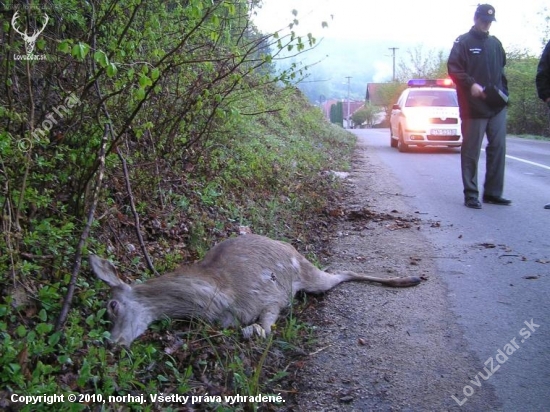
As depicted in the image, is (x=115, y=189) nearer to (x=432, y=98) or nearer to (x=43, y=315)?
(x=43, y=315)

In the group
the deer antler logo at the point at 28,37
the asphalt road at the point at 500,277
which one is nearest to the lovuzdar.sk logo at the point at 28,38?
the deer antler logo at the point at 28,37

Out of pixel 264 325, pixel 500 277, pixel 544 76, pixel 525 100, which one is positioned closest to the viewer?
pixel 264 325

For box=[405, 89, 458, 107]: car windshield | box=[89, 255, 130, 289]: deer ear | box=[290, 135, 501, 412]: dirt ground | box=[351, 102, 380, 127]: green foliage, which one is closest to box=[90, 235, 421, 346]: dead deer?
box=[89, 255, 130, 289]: deer ear

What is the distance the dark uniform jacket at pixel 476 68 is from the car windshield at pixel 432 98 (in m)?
8.57

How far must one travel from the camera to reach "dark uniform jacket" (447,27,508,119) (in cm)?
791

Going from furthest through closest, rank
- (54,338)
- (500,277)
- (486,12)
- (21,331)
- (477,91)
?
(486,12)
(477,91)
(500,277)
(54,338)
(21,331)

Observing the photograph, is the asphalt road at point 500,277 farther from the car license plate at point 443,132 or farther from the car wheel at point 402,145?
the car wheel at point 402,145

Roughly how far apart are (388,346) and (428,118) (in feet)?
43.3

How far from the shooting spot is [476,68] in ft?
26.4

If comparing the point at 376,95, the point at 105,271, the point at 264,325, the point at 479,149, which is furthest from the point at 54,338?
the point at 376,95

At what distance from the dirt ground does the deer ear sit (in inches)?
50.4

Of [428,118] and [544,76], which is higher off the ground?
[544,76]

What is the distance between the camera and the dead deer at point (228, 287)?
3.65m

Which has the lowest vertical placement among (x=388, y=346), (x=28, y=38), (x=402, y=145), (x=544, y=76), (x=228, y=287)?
(x=402, y=145)
